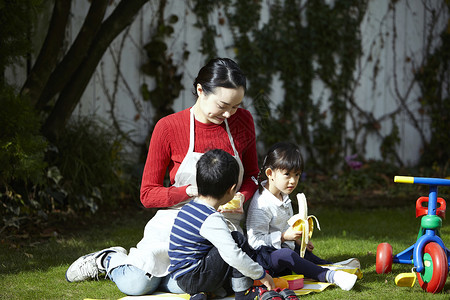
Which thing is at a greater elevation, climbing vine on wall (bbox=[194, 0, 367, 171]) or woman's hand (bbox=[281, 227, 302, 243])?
climbing vine on wall (bbox=[194, 0, 367, 171])

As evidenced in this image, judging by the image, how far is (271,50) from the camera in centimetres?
660

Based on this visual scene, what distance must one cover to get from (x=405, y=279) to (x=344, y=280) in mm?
294

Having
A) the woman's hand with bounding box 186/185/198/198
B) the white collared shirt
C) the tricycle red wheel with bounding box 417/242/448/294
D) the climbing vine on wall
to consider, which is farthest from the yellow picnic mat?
the climbing vine on wall

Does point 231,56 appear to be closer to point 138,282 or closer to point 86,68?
point 86,68

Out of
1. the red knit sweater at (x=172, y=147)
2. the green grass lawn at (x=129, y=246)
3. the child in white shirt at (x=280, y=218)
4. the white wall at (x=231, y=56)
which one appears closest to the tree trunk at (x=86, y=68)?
the white wall at (x=231, y=56)

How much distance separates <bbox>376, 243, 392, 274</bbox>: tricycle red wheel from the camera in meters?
3.03

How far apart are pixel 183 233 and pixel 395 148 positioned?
17.0 feet

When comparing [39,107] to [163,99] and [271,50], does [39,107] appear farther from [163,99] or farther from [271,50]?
[271,50]

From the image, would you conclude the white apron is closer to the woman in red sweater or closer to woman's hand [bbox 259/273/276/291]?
the woman in red sweater

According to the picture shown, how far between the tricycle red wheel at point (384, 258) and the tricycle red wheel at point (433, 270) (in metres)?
0.23

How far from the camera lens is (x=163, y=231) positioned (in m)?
2.90

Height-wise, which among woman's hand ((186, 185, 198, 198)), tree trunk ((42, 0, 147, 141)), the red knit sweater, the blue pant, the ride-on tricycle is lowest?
the blue pant

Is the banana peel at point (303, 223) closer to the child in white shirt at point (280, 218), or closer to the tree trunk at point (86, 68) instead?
the child in white shirt at point (280, 218)

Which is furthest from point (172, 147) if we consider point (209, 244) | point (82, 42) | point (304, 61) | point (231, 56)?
point (304, 61)
